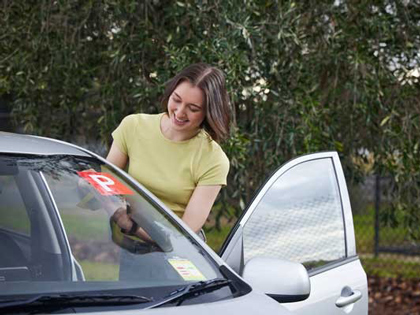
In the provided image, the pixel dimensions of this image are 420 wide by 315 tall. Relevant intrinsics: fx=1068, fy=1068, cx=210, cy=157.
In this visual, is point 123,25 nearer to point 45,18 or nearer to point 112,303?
point 45,18

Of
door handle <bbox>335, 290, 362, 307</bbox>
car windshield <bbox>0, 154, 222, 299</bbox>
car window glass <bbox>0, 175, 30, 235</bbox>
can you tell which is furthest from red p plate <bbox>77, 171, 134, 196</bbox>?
door handle <bbox>335, 290, 362, 307</bbox>

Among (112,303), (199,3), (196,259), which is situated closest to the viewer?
(112,303)

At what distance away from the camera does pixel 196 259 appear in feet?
11.3

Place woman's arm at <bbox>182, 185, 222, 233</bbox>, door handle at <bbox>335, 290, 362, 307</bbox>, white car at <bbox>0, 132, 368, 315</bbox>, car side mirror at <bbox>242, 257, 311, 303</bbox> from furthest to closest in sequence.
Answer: door handle at <bbox>335, 290, 362, 307</bbox> < woman's arm at <bbox>182, 185, 222, 233</bbox> < car side mirror at <bbox>242, 257, 311, 303</bbox> < white car at <bbox>0, 132, 368, 315</bbox>

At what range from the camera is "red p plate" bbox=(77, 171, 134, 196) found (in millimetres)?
3590

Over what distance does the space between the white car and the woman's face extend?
1.26 ft

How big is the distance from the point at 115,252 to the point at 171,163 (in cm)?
87

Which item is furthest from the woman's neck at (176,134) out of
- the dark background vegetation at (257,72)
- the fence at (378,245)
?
the fence at (378,245)

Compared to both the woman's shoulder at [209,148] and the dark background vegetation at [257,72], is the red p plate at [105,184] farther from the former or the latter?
the dark background vegetation at [257,72]

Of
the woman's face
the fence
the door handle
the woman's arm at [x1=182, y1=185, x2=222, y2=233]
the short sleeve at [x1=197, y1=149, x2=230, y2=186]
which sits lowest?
the fence

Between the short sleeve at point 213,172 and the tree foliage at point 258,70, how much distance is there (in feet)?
6.83

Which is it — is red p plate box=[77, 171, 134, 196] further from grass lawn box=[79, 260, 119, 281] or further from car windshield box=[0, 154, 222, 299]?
grass lawn box=[79, 260, 119, 281]

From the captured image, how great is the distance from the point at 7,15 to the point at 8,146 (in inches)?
142

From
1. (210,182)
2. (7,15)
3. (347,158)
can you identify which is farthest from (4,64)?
(210,182)
